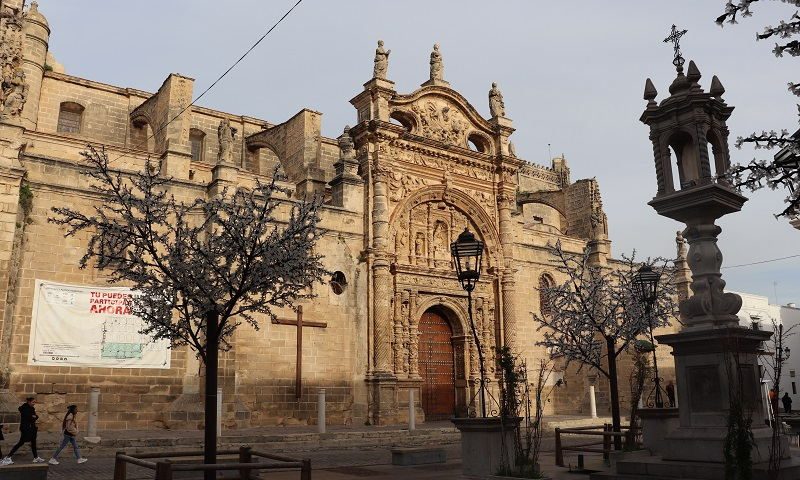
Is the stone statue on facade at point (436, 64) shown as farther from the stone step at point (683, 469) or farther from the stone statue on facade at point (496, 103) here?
the stone step at point (683, 469)

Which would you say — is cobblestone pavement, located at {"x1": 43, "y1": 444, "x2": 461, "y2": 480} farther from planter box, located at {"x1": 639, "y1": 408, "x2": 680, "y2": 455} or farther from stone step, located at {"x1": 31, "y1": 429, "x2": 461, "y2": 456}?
planter box, located at {"x1": 639, "y1": 408, "x2": 680, "y2": 455}

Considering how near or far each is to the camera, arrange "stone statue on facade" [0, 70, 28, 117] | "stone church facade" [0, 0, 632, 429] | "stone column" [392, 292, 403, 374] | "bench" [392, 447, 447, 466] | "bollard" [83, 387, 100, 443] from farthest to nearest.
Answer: "stone column" [392, 292, 403, 374] < "stone church facade" [0, 0, 632, 429] < "stone statue on facade" [0, 70, 28, 117] < "bollard" [83, 387, 100, 443] < "bench" [392, 447, 447, 466]

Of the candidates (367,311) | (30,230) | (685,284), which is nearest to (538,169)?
(685,284)

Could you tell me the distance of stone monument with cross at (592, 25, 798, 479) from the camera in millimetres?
7836

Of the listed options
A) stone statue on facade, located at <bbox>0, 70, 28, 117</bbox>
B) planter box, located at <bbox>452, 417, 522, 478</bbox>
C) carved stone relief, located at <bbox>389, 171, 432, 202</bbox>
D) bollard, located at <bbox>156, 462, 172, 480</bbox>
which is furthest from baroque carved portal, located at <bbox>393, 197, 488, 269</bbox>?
bollard, located at <bbox>156, 462, 172, 480</bbox>

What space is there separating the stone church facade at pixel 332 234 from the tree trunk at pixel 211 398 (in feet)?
26.5

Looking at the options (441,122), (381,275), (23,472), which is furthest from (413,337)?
(23,472)

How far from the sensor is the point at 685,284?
3062cm

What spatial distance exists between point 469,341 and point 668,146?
48.6 ft

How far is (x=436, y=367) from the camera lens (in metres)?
23.3

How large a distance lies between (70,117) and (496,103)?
16.7 metres

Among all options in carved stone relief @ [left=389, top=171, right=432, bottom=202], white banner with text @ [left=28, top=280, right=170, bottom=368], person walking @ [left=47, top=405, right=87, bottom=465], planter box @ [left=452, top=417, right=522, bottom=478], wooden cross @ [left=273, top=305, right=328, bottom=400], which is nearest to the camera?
planter box @ [left=452, top=417, right=522, bottom=478]

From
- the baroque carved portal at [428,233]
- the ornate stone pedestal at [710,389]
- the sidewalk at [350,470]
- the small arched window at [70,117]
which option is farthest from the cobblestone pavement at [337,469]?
the small arched window at [70,117]

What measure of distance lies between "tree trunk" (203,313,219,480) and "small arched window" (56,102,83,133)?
20323 millimetres
